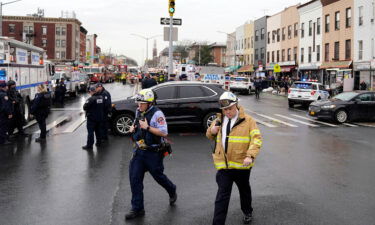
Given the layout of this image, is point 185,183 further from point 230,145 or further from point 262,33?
point 262,33

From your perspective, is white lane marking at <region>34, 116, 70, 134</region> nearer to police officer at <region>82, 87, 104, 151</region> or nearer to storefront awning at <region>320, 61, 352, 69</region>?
police officer at <region>82, 87, 104, 151</region>

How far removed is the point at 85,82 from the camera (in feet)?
136

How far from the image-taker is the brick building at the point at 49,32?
9056 centimetres

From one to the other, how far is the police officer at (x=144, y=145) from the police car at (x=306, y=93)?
21988mm

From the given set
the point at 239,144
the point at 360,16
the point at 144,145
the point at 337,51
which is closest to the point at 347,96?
the point at 144,145

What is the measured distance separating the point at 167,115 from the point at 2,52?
5751 millimetres

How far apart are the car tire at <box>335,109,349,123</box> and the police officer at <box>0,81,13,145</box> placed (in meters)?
12.7

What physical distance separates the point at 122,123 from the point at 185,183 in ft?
21.7

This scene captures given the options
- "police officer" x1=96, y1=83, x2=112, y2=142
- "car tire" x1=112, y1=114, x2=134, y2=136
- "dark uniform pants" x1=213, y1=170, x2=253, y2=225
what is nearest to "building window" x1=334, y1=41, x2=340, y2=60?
"car tire" x1=112, y1=114, x2=134, y2=136

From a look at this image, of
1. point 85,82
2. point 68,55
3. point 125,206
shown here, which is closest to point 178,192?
point 125,206

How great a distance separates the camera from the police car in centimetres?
2688

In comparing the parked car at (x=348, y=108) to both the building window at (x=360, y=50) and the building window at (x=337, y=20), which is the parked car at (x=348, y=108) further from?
the building window at (x=337, y=20)

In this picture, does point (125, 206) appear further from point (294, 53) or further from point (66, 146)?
point (294, 53)

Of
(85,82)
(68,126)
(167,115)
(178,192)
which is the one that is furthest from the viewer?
(85,82)
